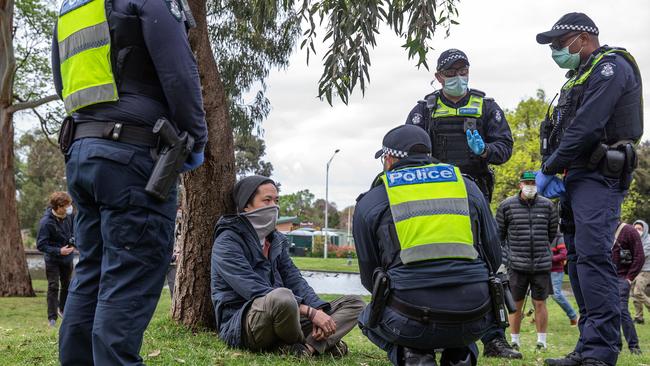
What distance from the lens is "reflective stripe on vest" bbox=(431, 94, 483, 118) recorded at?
5574 mm

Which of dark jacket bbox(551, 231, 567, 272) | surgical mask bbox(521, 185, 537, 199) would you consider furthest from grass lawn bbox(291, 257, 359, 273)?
surgical mask bbox(521, 185, 537, 199)

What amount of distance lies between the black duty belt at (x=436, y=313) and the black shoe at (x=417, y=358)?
270 millimetres

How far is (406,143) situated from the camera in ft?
13.0

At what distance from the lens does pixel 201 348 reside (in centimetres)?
521

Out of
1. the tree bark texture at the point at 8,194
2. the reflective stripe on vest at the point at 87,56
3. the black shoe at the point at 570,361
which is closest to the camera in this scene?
the reflective stripe on vest at the point at 87,56

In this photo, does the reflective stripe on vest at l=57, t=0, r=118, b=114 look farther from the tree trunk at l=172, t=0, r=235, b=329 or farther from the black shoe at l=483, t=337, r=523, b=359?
the black shoe at l=483, t=337, r=523, b=359

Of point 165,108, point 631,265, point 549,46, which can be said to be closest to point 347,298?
point 549,46

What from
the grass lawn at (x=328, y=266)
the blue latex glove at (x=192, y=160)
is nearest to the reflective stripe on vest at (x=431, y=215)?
the blue latex glove at (x=192, y=160)

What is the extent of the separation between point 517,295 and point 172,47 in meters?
6.31

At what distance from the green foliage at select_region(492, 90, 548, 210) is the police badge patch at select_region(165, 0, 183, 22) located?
34098 millimetres

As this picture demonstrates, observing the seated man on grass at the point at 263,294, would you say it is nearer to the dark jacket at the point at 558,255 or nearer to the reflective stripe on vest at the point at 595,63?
the reflective stripe on vest at the point at 595,63

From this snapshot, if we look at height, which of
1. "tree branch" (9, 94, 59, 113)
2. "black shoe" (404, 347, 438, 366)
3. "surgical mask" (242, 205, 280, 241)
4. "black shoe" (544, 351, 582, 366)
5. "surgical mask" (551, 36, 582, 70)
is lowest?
Answer: "black shoe" (544, 351, 582, 366)

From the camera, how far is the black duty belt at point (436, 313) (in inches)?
137

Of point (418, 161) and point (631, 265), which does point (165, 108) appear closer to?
point (418, 161)
